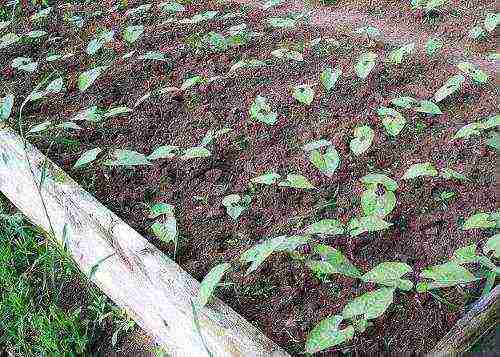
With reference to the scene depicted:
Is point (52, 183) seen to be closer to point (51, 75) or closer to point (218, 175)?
point (218, 175)

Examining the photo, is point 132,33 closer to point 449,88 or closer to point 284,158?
point 284,158

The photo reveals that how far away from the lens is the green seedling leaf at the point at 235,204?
2045 mm

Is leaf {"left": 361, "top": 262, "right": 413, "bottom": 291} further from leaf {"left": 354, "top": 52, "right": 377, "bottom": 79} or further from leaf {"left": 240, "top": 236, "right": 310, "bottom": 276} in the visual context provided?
leaf {"left": 354, "top": 52, "right": 377, "bottom": 79}

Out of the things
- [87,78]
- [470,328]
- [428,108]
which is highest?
[87,78]

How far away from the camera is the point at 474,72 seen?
8.10 ft

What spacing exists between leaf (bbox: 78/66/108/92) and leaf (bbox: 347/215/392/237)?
1.28 meters

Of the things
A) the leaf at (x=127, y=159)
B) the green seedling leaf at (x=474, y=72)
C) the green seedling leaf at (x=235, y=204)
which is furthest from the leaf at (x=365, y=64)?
the leaf at (x=127, y=159)

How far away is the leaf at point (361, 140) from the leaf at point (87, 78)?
42.2 inches

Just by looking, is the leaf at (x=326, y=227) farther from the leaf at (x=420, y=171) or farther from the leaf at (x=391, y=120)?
the leaf at (x=391, y=120)

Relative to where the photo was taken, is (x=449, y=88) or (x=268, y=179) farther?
(x=449, y=88)

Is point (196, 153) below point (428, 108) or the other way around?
the other way around

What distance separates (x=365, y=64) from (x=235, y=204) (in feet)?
2.78

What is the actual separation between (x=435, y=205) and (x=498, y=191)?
7.5 inches

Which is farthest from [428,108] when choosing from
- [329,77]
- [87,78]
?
[87,78]
